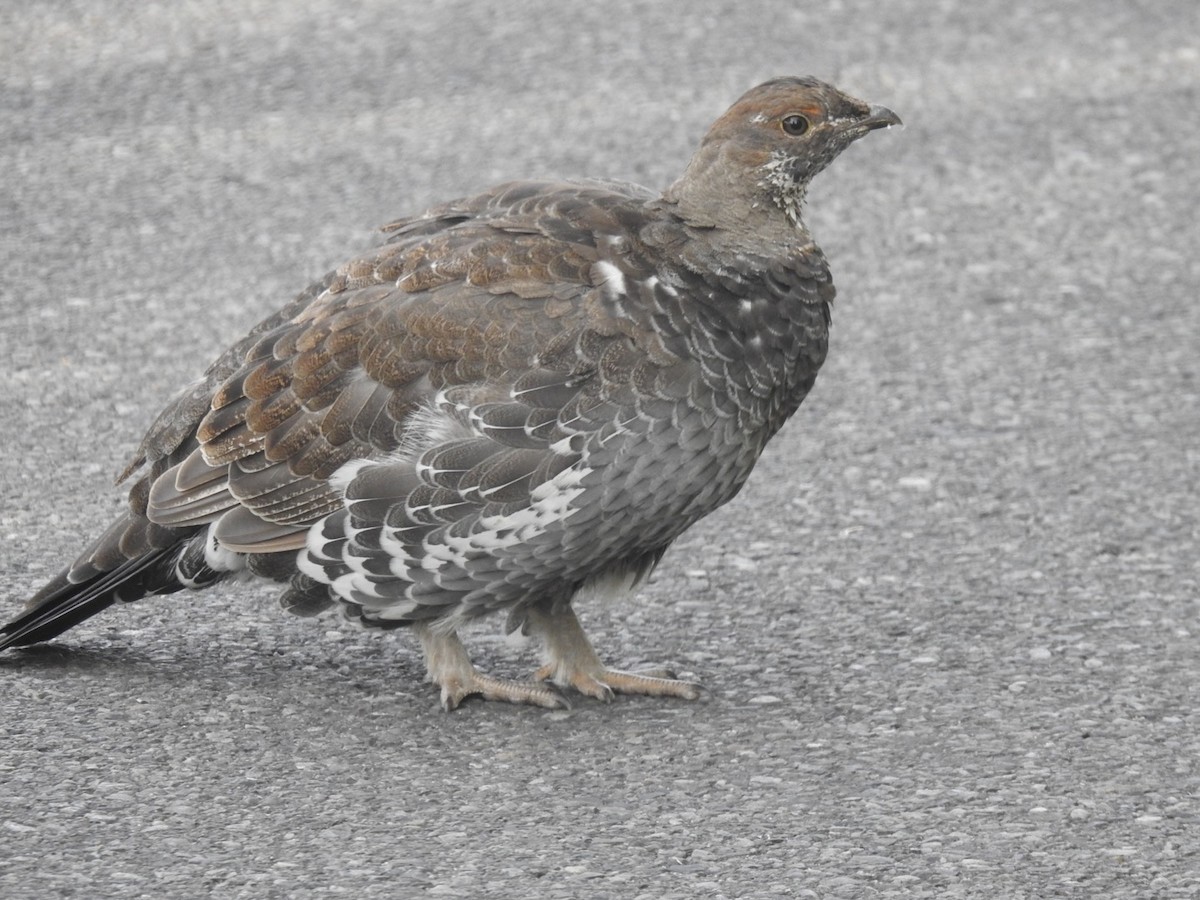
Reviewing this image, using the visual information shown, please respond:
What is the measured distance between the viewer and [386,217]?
7109mm

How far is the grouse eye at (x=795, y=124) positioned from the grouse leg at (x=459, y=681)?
1350mm

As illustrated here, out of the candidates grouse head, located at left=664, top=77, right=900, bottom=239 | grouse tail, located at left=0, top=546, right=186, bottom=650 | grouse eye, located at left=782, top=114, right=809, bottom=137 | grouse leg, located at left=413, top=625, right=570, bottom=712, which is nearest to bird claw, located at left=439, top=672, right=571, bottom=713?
grouse leg, located at left=413, top=625, right=570, bottom=712

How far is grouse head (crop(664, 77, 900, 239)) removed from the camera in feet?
13.8

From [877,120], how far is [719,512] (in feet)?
4.59

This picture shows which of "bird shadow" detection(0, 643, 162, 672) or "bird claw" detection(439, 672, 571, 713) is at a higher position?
"bird shadow" detection(0, 643, 162, 672)

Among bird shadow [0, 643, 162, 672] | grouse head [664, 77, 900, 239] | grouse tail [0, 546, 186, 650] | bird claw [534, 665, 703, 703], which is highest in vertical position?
grouse head [664, 77, 900, 239]

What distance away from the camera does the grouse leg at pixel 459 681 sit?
4.27m

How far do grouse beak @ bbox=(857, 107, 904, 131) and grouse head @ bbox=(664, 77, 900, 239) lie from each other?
0.17 ft

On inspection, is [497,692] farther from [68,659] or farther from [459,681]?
[68,659]

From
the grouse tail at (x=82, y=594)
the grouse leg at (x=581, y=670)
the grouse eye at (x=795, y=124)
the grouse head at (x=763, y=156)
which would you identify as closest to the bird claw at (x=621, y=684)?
the grouse leg at (x=581, y=670)

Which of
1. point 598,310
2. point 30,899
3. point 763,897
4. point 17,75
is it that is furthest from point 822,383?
point 17,75

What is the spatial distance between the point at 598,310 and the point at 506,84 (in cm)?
444

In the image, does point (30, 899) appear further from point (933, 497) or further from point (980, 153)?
point (980, 153)

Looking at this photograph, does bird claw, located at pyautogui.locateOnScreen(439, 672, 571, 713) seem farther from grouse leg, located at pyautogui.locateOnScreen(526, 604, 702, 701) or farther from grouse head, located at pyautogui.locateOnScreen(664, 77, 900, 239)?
grouse head, located at pyautogui.locateOnScreen(664, 77, 900, 239)
